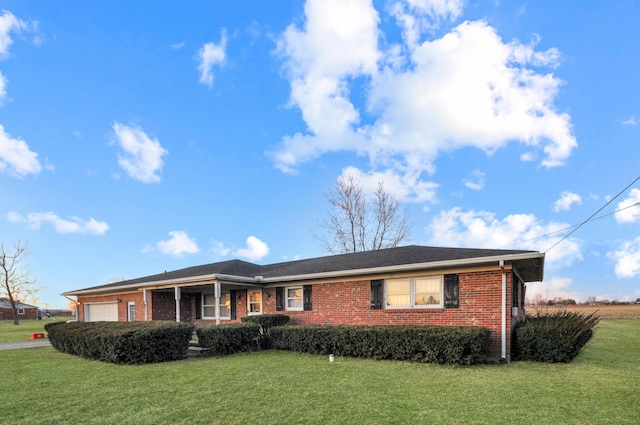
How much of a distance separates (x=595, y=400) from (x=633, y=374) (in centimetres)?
338

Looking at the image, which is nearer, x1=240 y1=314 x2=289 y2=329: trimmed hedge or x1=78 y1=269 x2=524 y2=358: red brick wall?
x1=78 y1=269 x2=524 y2=358: red brick wall

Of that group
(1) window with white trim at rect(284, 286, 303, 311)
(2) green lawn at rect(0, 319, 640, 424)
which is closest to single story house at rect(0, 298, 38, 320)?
(2) green lawn at rect(0, 319, 640, 424)

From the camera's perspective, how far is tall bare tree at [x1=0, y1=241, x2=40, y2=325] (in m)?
39.7

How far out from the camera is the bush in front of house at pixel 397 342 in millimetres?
9164

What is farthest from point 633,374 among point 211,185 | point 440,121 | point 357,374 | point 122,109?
point 122,109

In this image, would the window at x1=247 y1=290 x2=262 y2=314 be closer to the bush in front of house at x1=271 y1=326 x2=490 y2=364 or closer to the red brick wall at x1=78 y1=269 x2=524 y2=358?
the red brick wall at x1=78 y1=269 x2=524 y2=358

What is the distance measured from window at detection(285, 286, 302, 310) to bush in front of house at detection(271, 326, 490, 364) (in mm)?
2236

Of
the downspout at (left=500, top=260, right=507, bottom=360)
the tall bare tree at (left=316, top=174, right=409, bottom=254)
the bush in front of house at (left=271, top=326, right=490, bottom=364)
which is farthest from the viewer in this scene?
the tall bare tree at (left=316, top=174, right=409, bottom=254)

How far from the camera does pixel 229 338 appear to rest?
11.8 meters

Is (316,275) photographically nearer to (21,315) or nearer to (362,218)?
(362,218)

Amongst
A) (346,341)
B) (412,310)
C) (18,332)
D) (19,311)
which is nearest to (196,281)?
(346,341)

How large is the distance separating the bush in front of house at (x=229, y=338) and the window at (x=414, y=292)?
4.67 m

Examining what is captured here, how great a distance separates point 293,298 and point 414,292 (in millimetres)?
5162

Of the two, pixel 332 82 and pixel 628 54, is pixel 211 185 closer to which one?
pixel 332 82
